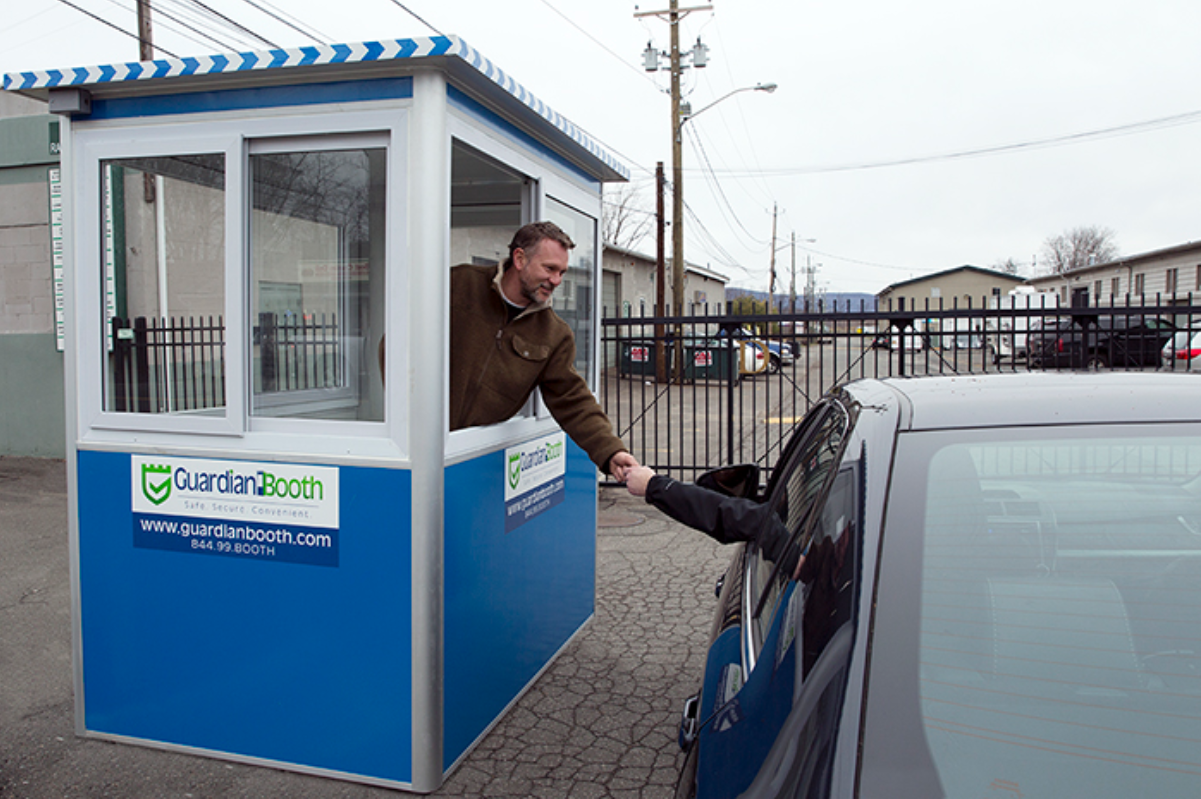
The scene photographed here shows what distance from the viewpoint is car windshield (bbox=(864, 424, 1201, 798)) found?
47.9 inches

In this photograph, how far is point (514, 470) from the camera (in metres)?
3.81

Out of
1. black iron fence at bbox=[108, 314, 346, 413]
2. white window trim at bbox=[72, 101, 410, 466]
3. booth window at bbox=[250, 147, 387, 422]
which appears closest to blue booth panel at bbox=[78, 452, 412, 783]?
white window trim at bbox=[72, 101, 410, 466]

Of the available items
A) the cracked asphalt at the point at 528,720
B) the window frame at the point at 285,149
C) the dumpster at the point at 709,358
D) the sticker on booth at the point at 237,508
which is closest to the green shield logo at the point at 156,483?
the sticker on booth at the point at 237,508

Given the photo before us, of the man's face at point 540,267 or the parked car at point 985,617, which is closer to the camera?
the parked car at point 985,617

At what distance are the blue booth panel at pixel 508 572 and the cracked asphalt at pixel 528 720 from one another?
17cm

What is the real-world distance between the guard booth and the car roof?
5.85ft

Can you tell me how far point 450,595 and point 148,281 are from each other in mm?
2484

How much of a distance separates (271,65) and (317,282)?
73.6 inches

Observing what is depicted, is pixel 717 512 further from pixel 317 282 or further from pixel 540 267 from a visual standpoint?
pixel 317 282

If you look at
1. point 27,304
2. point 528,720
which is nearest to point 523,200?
point 528,720

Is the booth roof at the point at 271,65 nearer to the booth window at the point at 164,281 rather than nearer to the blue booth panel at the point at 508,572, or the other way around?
the booth window at the point at 164,281

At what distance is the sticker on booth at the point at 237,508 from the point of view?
126 inches

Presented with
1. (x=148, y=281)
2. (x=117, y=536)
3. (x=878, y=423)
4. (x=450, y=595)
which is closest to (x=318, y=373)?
(x=148, y=281)

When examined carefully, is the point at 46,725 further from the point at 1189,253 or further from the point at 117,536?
the point at 1189,253
